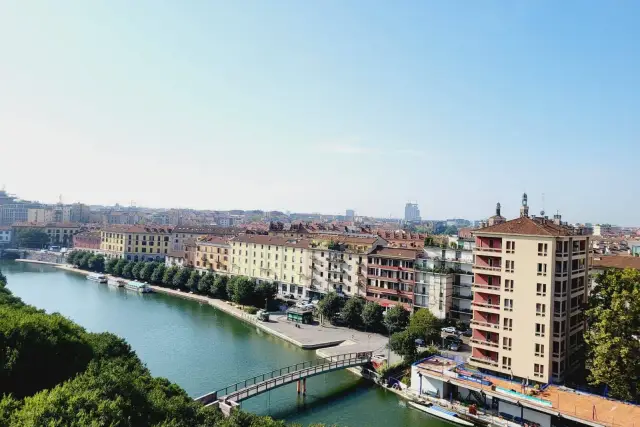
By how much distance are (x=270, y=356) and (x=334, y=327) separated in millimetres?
8898

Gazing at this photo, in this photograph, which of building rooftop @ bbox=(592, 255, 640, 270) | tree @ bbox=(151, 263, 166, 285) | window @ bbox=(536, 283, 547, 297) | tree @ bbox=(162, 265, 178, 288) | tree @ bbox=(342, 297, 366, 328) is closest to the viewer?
window @ bbox=(536, 283, 547, 297)

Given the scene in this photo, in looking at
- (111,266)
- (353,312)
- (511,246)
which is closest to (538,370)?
(511,246)

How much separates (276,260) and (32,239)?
68.5 meters

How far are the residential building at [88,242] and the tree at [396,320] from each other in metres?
64.8

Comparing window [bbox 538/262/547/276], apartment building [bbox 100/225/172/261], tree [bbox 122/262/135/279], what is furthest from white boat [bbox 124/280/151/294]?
window [bbox 538/262/547/276]

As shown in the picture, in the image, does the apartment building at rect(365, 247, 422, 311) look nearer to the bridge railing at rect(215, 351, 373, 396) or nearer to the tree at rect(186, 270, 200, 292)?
the bridge railing at rect(215, 351, 373, 396)

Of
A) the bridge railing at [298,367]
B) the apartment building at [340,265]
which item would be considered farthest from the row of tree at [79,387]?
the apartment building at [340,265]

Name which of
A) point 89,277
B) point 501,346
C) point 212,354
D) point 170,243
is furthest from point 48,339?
point 170,243

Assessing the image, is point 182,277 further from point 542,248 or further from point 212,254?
point 542,248

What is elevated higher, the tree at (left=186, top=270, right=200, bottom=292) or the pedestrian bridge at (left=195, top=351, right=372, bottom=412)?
the tree at (left=186, top=270, right=200, bottom=292)

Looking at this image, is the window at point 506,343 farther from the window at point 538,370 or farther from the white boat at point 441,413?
the white boat at point 441,413

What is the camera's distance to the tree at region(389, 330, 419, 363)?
30375 millimetres

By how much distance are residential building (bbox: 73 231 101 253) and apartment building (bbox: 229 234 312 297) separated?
3787 centimetres

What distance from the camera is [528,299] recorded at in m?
27.0
